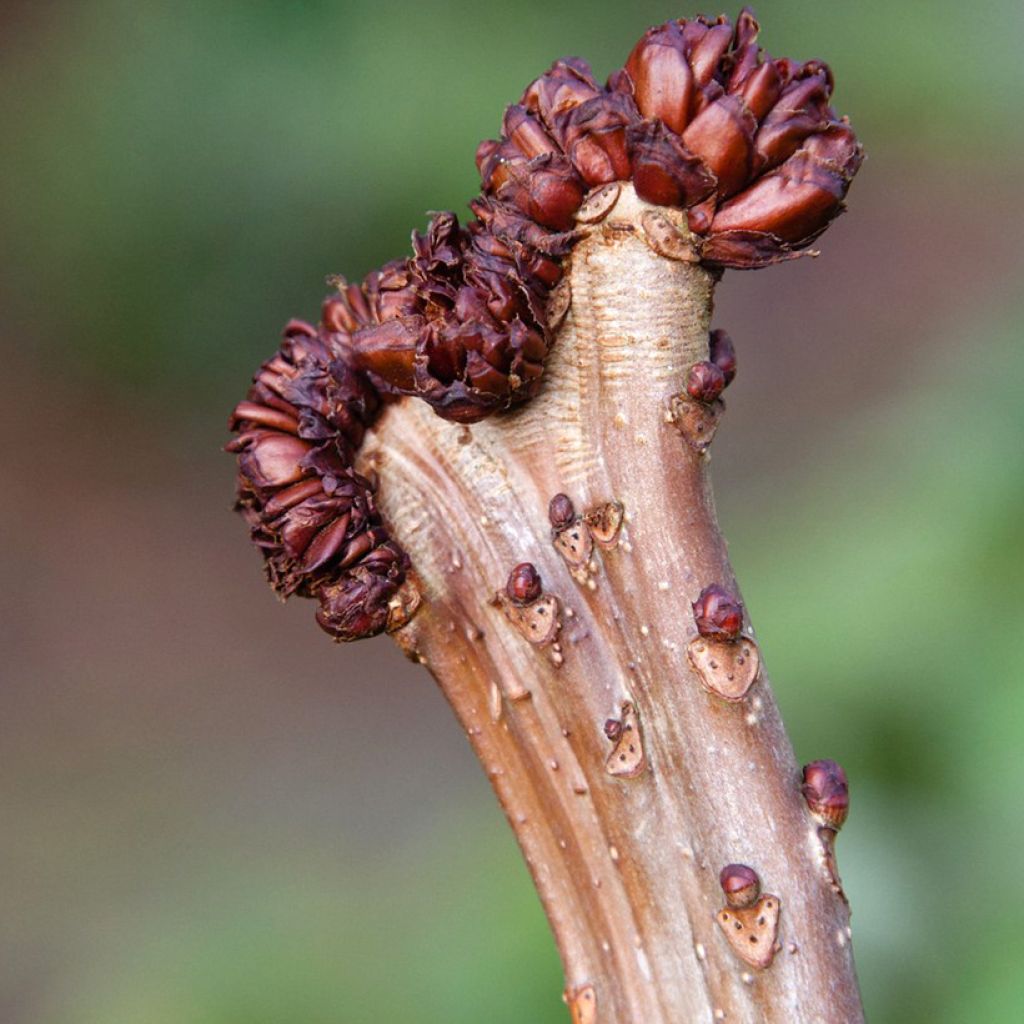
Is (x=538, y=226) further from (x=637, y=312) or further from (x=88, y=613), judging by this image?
(x=88, y=613)

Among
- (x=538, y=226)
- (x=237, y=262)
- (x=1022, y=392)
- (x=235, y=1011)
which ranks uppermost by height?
(x=237, y=262)

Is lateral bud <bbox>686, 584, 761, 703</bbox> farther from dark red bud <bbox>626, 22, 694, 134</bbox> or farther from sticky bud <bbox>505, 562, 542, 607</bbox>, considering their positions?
dark red bud <bbox>626, 22, 694, 134</bbox>

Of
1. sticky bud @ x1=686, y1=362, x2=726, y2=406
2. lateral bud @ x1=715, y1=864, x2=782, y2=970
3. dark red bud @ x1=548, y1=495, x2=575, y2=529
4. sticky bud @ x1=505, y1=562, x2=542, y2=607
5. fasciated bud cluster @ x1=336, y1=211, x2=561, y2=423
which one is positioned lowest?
lateral bud @ x1=715, y1=864, x2=782, y2=970

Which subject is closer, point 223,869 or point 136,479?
point 223,869

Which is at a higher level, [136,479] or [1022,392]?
[136,479]

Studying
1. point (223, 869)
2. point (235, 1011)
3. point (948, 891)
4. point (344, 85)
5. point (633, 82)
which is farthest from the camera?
point (344, 85)

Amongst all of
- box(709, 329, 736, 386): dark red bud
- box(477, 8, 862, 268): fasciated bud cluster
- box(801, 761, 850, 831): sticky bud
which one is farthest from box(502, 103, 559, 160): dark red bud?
box(801, 761, 850, 831): sticky bud

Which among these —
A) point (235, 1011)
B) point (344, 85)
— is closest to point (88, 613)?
point (344, 85)

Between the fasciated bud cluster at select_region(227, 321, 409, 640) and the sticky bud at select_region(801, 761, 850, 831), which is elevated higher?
the fasciated bud cluster at select_region(227, 321, 409, 640)
